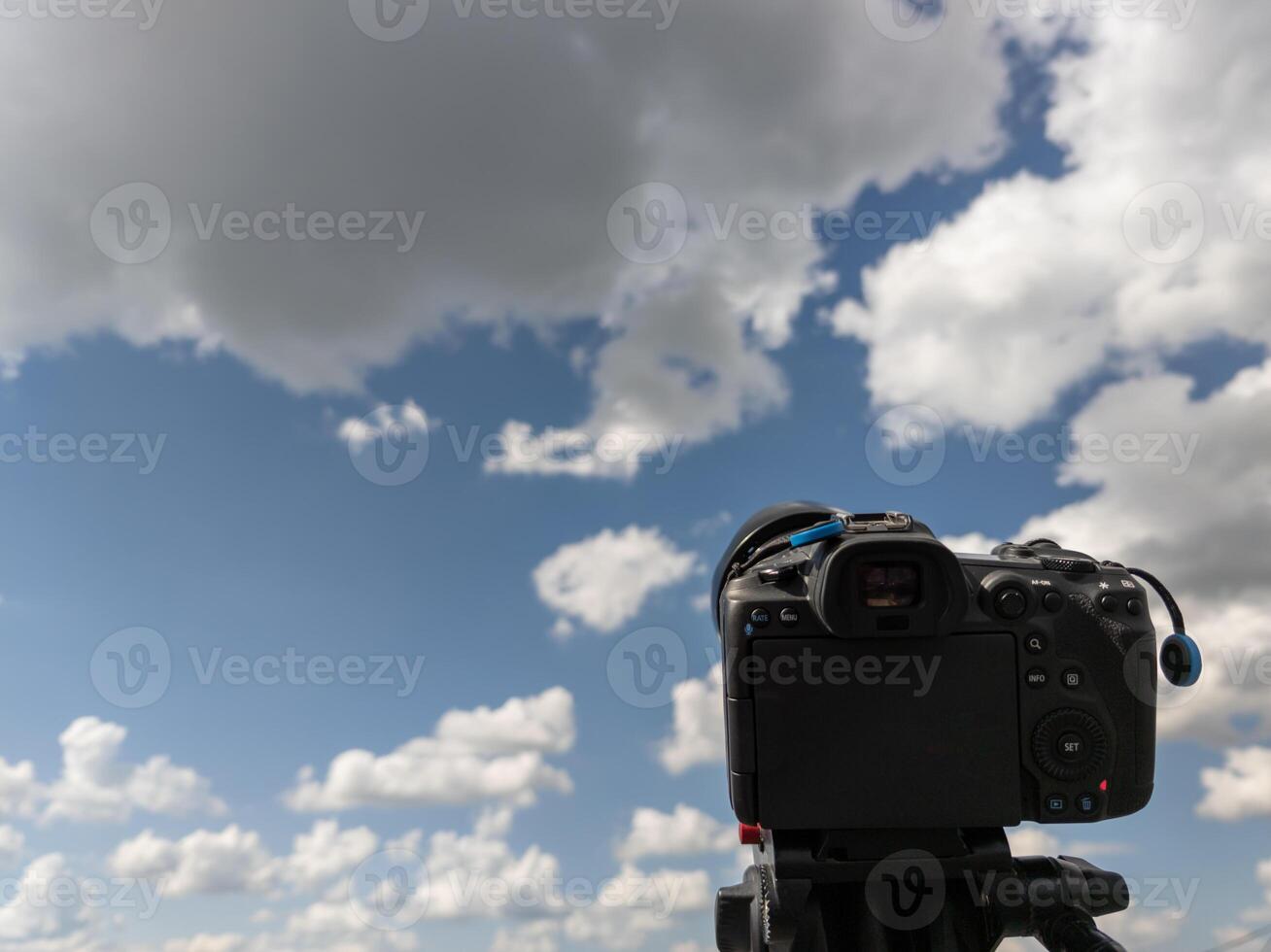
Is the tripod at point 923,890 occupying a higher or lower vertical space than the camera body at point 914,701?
lower

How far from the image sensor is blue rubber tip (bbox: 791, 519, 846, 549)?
3086 millimetres

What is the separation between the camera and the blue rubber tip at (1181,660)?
10.3ft

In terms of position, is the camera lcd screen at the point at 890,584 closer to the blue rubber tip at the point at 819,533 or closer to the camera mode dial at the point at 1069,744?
the blue rubber tip at the point at 819,533

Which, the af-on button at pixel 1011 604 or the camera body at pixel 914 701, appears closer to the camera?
the camera body at pixel 914 701

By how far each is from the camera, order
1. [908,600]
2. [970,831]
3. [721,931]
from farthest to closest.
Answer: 1. [721,931]
2. [970,831]
3. [908,600]

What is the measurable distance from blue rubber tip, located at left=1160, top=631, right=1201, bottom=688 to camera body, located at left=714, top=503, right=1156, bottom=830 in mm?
169

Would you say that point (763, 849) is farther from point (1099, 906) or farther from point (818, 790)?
point (1099, 906)

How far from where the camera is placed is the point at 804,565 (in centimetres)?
315

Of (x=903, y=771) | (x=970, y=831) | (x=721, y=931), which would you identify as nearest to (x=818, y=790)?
(x=903, y=771)

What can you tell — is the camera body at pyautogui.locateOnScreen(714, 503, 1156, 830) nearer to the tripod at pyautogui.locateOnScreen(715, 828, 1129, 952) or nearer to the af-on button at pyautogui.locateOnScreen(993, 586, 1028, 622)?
the af-on button at pyautogui.locateOnScreen(993, 586, 1028, 622)

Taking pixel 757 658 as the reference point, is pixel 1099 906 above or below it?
below

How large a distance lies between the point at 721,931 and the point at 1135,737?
159 centimetres

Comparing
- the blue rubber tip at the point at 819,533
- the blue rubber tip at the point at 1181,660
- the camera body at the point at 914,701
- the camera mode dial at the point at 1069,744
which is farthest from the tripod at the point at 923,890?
the blue rubber tip at the point at 819,533

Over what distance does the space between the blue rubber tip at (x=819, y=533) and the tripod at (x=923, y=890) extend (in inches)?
36.7
